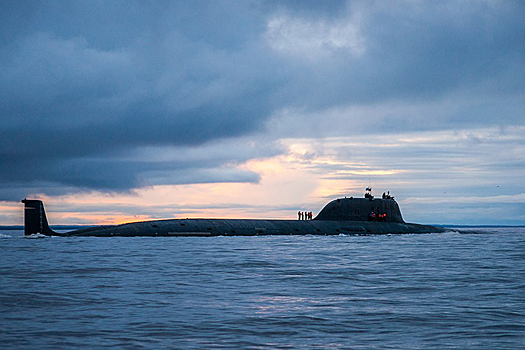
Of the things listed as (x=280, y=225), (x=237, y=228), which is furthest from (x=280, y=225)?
(x=237, y=228)

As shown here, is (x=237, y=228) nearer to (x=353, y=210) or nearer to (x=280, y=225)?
(x=280, y=225)

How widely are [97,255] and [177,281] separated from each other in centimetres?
1396

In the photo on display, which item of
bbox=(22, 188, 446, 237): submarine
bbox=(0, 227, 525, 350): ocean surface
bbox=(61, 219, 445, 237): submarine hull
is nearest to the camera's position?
bbox=(0, 227, 525, 350): ocean surface

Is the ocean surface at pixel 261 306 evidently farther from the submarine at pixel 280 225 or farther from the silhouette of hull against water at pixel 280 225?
the silhouette of hull against water at pixel 280 225

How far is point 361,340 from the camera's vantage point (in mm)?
11320

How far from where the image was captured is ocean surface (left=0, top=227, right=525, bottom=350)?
11312 millimetres

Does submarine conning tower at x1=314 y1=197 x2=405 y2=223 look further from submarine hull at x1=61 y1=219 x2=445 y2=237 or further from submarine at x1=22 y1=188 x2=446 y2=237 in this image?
submarine hull at x1=61 y1=219 x2=445 y2=237

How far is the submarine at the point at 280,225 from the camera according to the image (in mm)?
48850

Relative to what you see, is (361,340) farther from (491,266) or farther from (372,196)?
(372,196)

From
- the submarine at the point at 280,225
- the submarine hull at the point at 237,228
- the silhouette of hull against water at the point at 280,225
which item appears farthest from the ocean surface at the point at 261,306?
the submarine hull at the point at 237,228

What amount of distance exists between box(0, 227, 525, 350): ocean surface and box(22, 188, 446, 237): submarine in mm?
23603

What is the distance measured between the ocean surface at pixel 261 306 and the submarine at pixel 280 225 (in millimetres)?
23603

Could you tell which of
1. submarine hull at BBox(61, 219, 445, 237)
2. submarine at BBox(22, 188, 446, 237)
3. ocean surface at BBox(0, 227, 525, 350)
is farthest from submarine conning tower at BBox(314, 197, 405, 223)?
ocean surface at BBox(0, 227, 525, 350)

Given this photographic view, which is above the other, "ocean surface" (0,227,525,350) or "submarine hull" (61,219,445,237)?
"submarine hull" (61,219,445,237)
